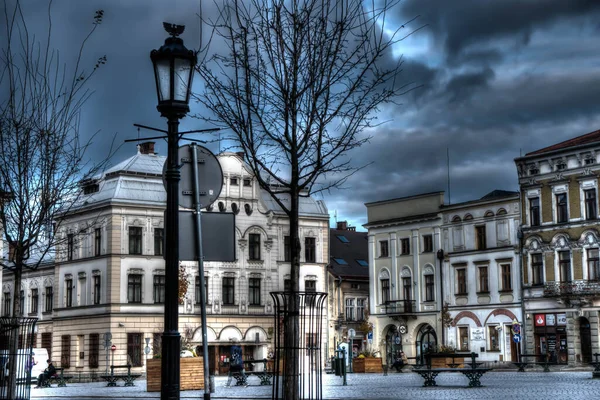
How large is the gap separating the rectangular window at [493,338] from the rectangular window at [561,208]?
821cm

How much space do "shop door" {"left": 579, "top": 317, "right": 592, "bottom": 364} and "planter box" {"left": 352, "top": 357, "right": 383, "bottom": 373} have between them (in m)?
12.7

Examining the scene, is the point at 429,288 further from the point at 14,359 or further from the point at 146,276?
the point at 14,359

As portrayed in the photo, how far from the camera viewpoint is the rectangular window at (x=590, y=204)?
59875 millimetres

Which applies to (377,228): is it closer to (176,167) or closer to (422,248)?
(422,248)

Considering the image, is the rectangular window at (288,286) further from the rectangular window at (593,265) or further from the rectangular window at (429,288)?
the rectangular window at (593,265)

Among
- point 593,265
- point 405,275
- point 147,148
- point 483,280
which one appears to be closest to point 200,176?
point 593,265

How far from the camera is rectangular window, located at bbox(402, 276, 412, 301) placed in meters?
71.1

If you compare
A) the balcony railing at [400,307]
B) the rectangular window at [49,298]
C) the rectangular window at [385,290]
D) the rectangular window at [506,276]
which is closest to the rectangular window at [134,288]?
the rectangular window at [49,298]

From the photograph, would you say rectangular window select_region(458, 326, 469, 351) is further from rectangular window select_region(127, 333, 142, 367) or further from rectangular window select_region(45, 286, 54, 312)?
rectangular window select_region(45, 286, 54, 312)

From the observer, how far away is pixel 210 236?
10.1 meters

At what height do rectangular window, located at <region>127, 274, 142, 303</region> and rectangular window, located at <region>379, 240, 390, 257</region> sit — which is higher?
rectangular window, located at <region>379, 240, 390, 257</region>

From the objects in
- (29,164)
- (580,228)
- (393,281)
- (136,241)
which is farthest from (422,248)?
(29,164)

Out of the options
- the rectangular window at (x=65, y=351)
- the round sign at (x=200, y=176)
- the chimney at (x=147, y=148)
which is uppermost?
the chimney at (x=147, y=148)

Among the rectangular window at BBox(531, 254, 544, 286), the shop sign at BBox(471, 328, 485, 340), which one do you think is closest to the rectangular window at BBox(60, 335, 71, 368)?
the shop sign at BBox(471, 328, 485, 340)
